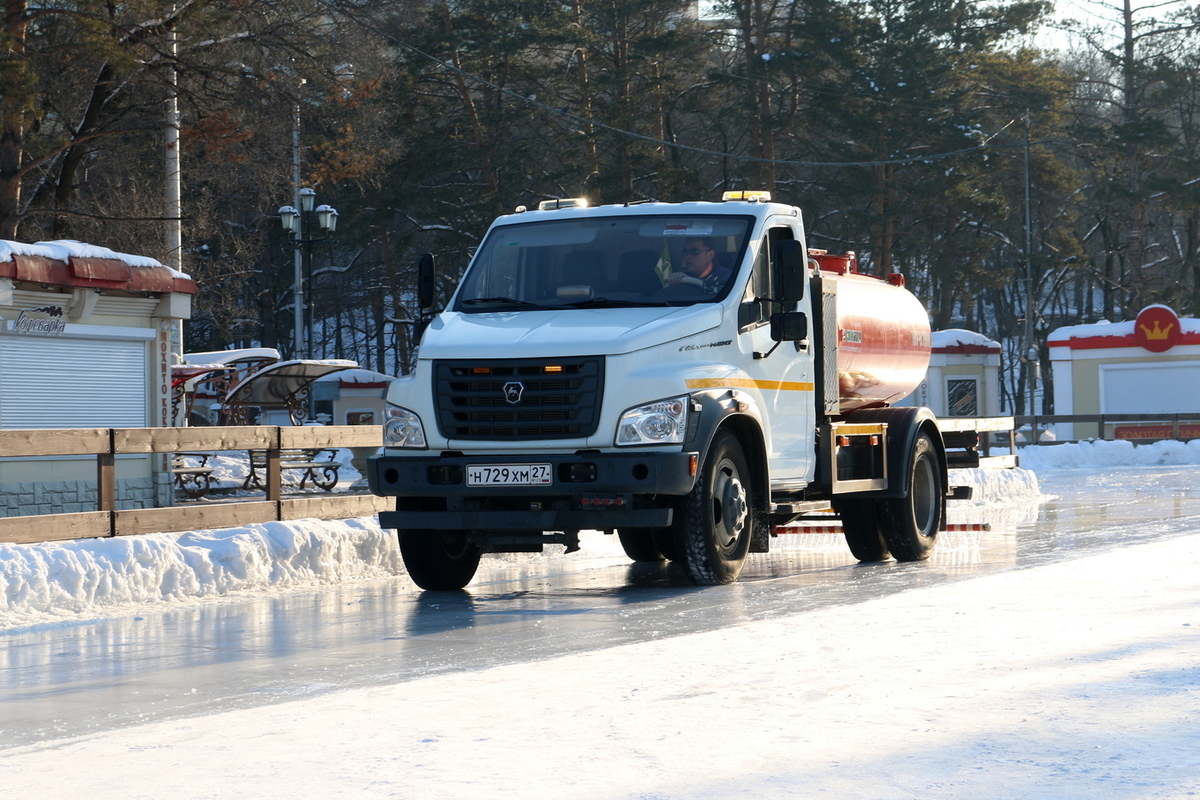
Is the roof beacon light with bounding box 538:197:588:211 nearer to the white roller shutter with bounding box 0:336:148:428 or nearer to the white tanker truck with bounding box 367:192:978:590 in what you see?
the white tanker truck with bounding box 367:192:978:590

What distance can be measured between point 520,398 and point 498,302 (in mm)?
1220

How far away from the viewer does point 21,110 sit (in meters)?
22.5

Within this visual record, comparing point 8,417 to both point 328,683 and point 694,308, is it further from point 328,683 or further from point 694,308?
point 328,683

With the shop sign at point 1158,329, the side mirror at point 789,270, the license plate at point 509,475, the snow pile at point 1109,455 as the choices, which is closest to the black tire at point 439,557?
the license plate at point 509,475

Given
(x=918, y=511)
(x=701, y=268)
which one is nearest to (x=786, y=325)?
(x=701, y=268)

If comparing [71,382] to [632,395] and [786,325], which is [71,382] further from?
[632,395]

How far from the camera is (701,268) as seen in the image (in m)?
11.6

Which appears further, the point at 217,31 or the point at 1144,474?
the point at 1144,474

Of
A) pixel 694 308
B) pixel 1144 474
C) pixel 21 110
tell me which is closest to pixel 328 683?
pixel 694 308

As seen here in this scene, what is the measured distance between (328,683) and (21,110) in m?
17.3

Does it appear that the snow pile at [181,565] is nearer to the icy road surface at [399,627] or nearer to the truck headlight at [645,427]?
the icy road surface at [399,627]

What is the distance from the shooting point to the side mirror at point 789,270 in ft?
38.5

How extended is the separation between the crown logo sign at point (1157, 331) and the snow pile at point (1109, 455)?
18.7 ft

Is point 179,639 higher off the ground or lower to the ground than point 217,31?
lower
